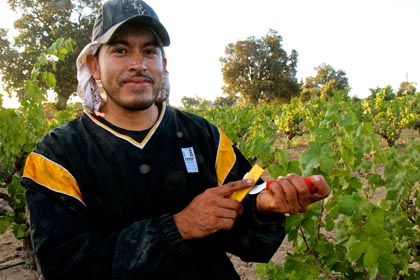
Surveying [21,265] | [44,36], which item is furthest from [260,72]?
[21,265]

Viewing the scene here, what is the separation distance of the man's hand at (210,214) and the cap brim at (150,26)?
835 millimetres

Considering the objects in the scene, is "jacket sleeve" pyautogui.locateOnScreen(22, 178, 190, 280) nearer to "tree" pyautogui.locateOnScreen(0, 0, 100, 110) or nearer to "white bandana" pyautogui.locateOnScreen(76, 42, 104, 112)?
"white bandana" pyautogui.locateOnScreen(76, 42, 104, 112)

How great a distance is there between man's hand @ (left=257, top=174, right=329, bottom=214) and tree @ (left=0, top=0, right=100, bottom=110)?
29090mm

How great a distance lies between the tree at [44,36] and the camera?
28016 mm

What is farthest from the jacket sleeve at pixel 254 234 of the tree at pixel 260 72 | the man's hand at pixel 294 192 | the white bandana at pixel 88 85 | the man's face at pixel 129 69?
the tree at pixel 260 72

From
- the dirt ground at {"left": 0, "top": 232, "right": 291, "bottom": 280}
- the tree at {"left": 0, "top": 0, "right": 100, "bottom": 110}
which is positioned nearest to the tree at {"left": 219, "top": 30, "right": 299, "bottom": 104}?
the tree at {"left": 0, "top": 0, "right": 100, "bottom": 110}

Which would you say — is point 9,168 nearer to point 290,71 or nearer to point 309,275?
point 309,275

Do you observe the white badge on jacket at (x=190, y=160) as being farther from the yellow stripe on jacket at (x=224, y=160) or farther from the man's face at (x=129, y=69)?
the man's face at (x=129, y=69)

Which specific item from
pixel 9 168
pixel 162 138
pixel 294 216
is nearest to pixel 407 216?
pixel 294 216

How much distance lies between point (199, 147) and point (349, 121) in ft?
2.50

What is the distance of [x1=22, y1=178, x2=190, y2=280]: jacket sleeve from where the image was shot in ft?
3.98

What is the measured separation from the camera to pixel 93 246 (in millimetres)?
1229

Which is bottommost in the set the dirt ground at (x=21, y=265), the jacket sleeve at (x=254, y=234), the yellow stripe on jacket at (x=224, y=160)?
the dirt ground at (x=21, y=265)

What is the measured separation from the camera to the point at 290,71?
48688 mm
